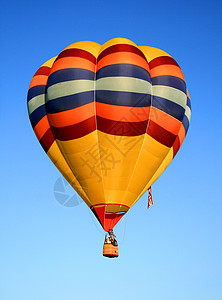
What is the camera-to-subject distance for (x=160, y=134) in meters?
15.8

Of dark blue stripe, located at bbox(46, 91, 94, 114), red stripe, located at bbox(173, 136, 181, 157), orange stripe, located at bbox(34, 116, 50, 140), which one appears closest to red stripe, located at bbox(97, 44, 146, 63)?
dark blue stripe, located at bbox(46, 91, 94, 114)

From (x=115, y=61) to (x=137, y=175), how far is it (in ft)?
11.6

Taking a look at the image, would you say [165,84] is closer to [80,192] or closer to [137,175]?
[137,175]

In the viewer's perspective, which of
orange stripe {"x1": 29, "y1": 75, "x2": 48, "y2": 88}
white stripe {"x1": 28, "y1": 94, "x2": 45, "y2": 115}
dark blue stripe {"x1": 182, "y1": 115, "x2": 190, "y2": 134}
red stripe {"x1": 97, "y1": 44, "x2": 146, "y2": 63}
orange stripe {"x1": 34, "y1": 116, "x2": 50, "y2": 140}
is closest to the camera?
red stripe {"x1": 97, "y1": 44, "x2": 146, "y2": 63}

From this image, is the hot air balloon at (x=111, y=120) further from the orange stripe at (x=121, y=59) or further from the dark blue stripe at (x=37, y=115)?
the dark blue stripe at (x=37, y=115)

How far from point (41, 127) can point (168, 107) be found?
415cm

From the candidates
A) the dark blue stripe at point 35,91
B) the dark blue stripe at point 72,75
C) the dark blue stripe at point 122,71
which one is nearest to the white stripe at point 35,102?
the dark blue stripe at point 35,91

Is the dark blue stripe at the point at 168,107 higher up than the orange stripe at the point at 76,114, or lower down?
higher up

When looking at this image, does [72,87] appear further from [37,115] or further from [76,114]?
[37,115]

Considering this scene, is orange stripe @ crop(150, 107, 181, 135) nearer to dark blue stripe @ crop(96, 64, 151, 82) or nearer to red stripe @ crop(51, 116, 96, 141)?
dark blue stripe @ crop(96, 64, 151, 82)

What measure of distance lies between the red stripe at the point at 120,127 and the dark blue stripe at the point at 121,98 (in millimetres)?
559

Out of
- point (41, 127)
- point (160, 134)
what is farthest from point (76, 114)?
point (160, 134)

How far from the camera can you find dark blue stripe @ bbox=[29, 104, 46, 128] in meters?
16.5

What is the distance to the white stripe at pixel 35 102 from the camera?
1667 centimetres
